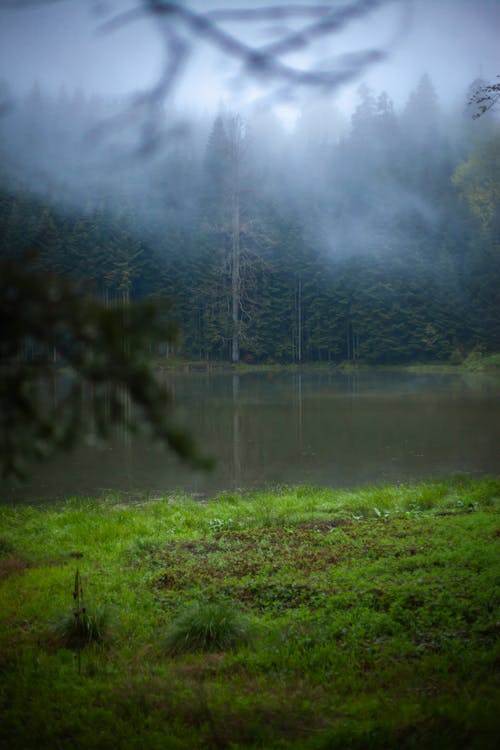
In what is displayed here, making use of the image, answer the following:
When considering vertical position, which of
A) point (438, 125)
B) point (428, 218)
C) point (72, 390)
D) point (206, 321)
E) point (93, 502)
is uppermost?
point (438, 125)

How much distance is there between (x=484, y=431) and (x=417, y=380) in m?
16.5

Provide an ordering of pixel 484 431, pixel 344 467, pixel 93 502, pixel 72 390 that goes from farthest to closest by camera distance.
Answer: pixel 484 431, pixel 344 467, pixel 93 502, pixel 72 390

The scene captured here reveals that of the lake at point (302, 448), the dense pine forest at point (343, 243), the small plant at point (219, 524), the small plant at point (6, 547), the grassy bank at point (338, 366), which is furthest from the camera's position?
the dense pine forest at point (343, 243)

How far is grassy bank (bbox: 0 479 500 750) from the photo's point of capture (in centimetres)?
290

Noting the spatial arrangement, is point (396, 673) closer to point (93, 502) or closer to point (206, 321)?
point (93, 502)

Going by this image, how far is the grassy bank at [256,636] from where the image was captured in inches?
114

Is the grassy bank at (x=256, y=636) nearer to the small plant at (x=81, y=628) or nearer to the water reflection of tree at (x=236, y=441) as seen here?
the small plant at (x=81, y=628)

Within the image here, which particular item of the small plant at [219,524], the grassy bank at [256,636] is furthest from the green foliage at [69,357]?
the small plant at [219,524]

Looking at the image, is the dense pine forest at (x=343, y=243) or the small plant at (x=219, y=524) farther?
the dense pine forest at (x=343, y=243)

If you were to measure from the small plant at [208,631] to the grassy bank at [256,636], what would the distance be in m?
0.01

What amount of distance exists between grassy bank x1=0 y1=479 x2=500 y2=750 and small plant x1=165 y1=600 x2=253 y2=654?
10 millimetres

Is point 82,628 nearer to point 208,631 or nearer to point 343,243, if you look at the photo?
point 208,631

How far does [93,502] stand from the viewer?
9484mm

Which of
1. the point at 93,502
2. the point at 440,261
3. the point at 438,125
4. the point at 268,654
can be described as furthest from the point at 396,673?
the point at 438,125
